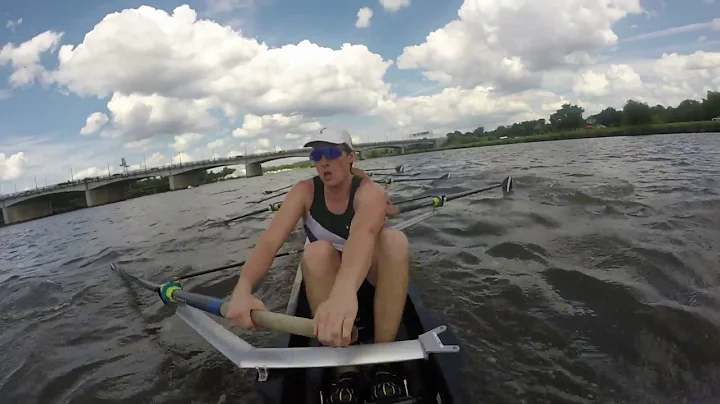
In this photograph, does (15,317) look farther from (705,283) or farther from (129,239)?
(705,283)

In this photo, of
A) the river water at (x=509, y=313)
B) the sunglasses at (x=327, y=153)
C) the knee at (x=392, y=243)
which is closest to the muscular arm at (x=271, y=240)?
the sunglasses at (x=327, y=153)

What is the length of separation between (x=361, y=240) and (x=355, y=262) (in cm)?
19

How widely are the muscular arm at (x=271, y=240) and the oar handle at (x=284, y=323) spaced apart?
0.92 ft

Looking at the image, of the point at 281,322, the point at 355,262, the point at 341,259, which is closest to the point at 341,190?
the point at 341,259

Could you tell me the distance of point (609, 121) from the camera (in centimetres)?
A: 9862

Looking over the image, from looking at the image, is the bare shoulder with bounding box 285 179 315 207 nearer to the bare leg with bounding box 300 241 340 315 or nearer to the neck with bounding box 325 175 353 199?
the neck with bounding box 325 175 353 199

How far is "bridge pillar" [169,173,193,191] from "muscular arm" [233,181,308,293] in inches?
3112

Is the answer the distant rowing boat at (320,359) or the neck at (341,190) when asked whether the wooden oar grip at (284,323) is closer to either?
the distant rowing boat at (320,359)

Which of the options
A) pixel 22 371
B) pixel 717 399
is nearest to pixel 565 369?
pixel 717 399

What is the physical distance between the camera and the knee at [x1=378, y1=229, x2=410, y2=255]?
3.12 m

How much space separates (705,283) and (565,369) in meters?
3.26

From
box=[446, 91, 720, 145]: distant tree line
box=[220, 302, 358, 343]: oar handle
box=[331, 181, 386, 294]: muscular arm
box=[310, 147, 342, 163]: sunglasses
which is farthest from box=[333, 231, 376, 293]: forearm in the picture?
box=[446, 91, 720, 145]: distant tree line

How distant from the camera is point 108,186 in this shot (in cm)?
7450

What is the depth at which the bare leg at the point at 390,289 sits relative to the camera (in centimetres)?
305
